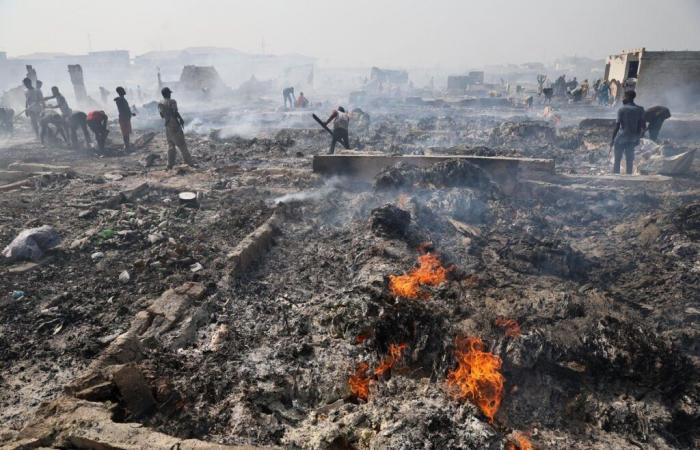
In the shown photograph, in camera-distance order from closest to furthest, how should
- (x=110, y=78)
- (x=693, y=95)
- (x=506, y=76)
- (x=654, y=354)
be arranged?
(x=654, y=354) → (x=693, y=95) → (x=110, y=78) → (x=506, y=76)

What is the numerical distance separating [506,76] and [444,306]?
6618 centimetres

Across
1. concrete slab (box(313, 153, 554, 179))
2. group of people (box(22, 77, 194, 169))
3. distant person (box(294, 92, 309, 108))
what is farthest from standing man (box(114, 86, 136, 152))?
distant person (box(294, 92, 309, 108))

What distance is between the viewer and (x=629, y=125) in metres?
8.09

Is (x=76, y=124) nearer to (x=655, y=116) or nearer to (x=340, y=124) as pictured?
(x=340, y=124)

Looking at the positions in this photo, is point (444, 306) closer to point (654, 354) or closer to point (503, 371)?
point (503, 371)

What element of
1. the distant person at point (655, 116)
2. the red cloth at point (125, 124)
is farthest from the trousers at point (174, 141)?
the distant person at point (655, 116)

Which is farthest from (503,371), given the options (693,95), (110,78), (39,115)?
(110,78)

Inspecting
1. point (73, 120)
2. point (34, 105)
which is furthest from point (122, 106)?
point (34, 105)

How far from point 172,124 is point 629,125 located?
10.5 m

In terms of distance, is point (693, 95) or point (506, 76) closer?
point (693, 95)

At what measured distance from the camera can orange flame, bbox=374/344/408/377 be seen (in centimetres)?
332

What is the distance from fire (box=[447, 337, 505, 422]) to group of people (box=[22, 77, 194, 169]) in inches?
354

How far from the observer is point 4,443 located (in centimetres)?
249

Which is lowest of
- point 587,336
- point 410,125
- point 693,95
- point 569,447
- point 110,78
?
point 569,447
